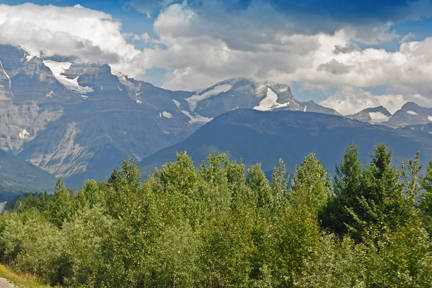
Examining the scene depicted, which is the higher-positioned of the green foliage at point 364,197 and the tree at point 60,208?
the green foliage at point 364,197

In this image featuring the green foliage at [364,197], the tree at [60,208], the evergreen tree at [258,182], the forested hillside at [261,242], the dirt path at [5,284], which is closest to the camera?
the forested hillside at [261,242]

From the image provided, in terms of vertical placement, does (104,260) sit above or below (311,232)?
below

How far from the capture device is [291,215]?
41656mm

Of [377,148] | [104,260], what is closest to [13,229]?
[104,260]

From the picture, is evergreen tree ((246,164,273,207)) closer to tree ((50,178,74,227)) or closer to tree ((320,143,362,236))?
tree ((320,143,362,236))

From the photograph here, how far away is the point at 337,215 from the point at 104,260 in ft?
104

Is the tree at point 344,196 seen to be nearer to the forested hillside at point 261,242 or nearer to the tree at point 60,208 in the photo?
the forested hillside at point 261,242

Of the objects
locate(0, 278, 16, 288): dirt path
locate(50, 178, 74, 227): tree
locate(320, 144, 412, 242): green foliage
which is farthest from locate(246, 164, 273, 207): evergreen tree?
locate(0, 278, 16, 288): dirt path

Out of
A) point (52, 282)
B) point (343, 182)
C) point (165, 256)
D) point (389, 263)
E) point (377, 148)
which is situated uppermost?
point (377, 148)

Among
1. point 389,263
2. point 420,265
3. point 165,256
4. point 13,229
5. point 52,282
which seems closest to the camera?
point 420,265

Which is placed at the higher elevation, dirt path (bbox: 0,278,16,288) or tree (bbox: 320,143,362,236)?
tree (bbox: 320,143,362,236)

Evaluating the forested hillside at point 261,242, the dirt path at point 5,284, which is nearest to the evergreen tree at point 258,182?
the forested hillside at point 261,242

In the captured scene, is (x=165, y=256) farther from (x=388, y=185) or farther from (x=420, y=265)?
(x=388, y=185)

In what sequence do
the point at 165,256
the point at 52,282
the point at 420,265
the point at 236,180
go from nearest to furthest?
1. the point at 420,265
2. the point at 165,256
3. the point at 52,282
4. the point at 236,180
